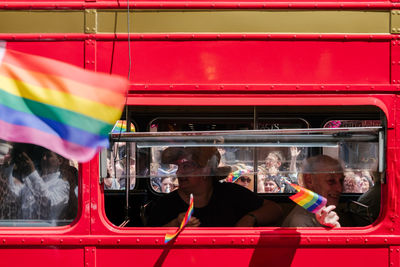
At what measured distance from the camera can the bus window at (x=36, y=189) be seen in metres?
2.88

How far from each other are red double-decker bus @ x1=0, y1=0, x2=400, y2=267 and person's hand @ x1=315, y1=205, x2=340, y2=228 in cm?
5

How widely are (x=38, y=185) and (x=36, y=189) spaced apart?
0.03 metres

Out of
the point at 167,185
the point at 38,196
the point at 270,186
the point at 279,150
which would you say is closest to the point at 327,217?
the point at 279,150

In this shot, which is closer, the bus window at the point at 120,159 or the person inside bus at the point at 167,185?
the bus window at the point at 120,159

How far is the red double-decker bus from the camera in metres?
2.80

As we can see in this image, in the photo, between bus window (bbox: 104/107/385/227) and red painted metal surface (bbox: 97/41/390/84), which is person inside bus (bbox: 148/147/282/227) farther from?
red painted metal surface (bbox: 97/41/390/84)

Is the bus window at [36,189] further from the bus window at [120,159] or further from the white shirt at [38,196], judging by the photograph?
the bus window at [120,159]

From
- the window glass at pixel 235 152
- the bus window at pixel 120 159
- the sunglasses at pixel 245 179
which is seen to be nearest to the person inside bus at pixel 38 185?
the bus window at pixel 120 159

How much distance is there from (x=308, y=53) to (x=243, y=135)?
60 centimetres

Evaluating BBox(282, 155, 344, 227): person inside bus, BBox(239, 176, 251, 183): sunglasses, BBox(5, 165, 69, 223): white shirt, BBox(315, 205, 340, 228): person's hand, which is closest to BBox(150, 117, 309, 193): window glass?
BBox(239, 176, 251, 183): sunglasses

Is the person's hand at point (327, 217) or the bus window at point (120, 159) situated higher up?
the bus window at point (120, 159)

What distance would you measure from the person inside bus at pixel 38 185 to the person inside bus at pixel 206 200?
1.98 feet

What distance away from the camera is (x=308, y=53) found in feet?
9.32

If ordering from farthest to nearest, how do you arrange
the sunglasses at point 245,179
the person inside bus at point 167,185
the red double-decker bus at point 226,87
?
1. the person inside bus at point 167,185
2. the sunglasses at point 245,179
3. the red double-decker bus at point 226,87
